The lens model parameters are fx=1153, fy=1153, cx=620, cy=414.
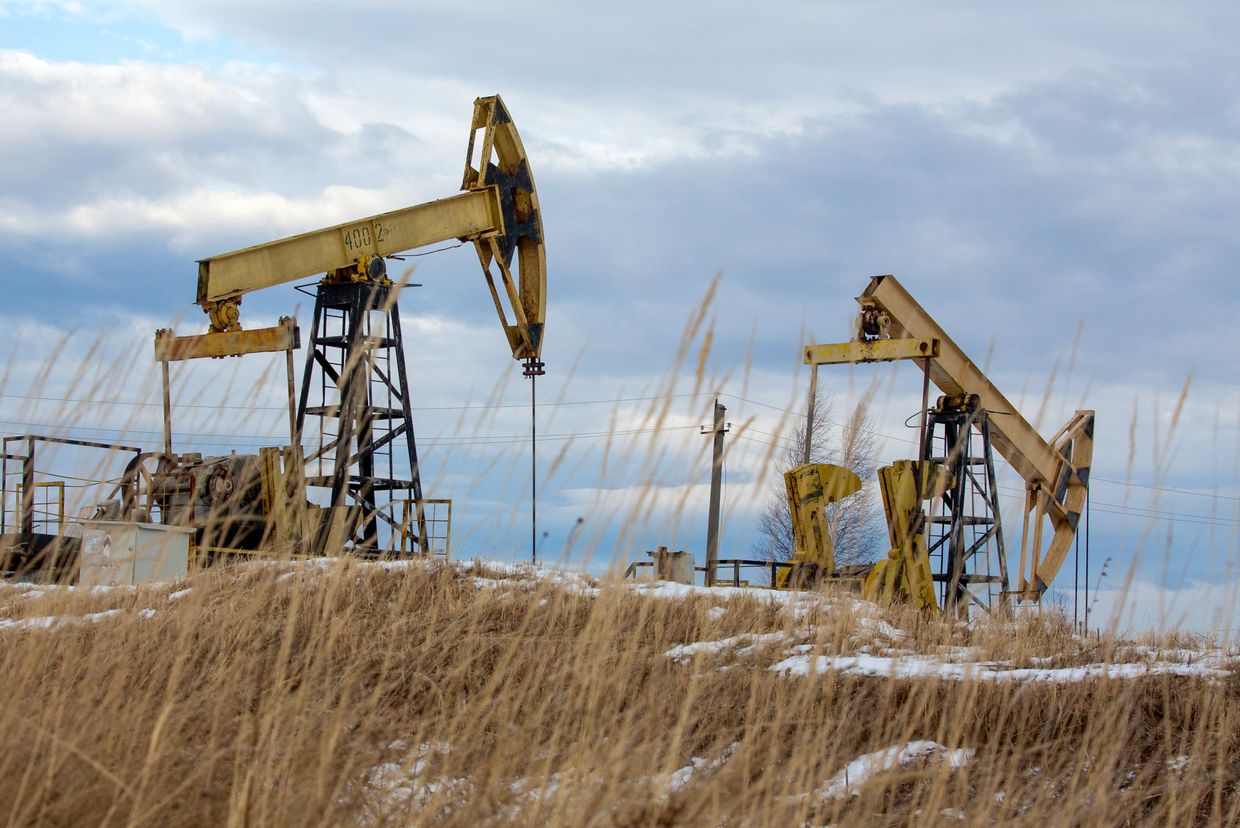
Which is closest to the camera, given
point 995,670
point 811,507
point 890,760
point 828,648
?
point 890,760

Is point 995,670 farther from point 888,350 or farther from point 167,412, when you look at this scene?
point 888,350

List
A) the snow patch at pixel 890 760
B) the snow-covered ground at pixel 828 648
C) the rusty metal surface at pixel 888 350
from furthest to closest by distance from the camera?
1. the rusty metal surface at pixel 888 350
2. the snow-covered ground at pixel 828 648
3. the snow patch at pixel 890 760

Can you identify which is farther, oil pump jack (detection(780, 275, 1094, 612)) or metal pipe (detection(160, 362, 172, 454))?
oil pump jack (detection(780, 275, 1094, 612))

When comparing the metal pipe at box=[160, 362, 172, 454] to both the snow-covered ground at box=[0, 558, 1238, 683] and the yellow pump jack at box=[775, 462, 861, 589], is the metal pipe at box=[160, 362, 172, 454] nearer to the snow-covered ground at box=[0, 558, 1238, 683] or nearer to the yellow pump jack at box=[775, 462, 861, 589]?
the snow-covered ground at box=[0, 558, 1238, 683]

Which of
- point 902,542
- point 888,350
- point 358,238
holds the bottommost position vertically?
point 902,542

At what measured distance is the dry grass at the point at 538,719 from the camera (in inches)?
130

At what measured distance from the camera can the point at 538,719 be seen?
146 inches

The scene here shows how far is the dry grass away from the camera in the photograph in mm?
3295

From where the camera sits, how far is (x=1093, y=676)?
6191mm

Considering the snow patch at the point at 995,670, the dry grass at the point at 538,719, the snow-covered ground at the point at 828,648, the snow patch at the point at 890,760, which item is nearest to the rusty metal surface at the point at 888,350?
the dry grass at the point at 538,719

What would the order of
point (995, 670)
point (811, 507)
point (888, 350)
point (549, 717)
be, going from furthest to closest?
point (888, 350)
point (811, 507)
point (995, 670)
point (549, 717)

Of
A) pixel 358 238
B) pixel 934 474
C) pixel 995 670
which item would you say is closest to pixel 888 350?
pixel 934 474

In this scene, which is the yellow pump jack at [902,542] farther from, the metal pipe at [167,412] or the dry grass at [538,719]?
the metal pipe at [167,412]

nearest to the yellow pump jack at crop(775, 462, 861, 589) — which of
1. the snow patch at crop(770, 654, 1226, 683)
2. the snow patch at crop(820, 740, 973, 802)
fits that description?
the snow patch at crop(770, 654, 1226, 683)
